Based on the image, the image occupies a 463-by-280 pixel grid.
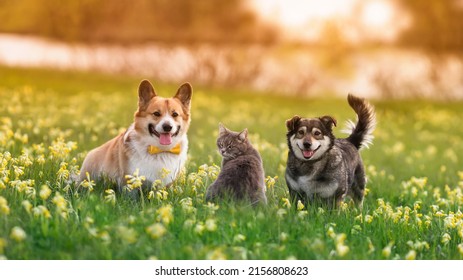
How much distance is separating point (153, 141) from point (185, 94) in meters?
0.60

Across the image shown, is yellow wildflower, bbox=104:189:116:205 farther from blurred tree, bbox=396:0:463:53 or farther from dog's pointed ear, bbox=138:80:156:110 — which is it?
blurred tree, bbox=396:0:463:53

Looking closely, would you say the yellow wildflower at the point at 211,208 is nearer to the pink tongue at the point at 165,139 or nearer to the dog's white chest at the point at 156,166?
the dog's white chest at the point at 156,166

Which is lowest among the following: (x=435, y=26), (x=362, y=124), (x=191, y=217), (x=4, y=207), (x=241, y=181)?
(x=191, y=217)

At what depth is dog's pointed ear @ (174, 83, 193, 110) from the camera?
7.70 meters

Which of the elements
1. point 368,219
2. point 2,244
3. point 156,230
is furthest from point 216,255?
point 368,219

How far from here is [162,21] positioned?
69.5 ft

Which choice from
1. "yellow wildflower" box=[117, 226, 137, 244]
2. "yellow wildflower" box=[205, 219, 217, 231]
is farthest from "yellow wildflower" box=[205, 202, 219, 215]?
"yellow wildflower" box=[117, 226, 137, 244]

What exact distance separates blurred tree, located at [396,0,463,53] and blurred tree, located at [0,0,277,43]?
3888 millimetres

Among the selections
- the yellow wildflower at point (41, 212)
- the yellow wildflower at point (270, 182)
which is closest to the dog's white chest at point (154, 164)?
the yellow wildflower at point (270, 182)

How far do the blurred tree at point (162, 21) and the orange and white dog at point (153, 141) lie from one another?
13168mm

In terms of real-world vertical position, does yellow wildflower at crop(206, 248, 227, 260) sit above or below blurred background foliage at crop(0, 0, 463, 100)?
below

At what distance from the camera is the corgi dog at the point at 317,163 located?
7.43m

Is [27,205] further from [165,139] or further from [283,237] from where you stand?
[283,237]
